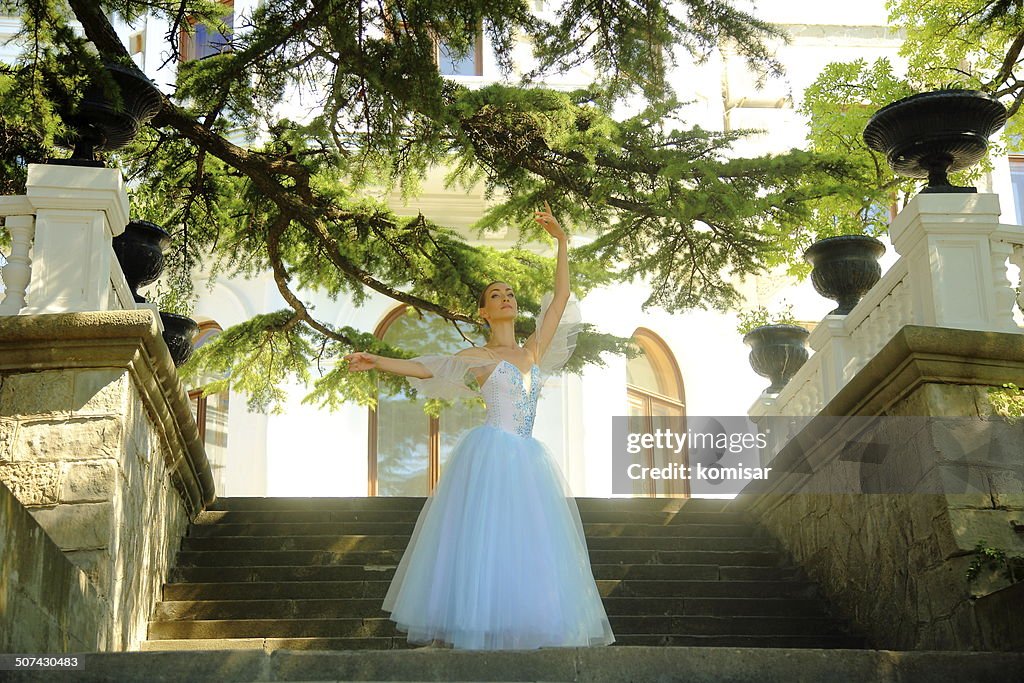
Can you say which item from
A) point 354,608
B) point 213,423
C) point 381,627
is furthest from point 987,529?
point 213,423

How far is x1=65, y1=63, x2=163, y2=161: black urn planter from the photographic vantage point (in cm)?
750

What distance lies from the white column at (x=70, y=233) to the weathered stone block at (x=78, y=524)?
3.64ft

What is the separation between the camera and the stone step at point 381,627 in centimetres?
803

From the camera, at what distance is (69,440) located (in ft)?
22.8

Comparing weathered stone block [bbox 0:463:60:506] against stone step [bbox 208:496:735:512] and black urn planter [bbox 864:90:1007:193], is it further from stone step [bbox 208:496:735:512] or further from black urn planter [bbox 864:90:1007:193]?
black urn planter [bbox 864:90:1007:193]

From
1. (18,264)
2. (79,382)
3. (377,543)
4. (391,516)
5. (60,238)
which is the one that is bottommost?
(377,543)

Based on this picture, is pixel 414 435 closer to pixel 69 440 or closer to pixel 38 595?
pixel 69 440

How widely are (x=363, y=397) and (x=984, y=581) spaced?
248 inches

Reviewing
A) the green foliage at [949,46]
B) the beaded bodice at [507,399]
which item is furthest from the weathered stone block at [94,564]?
the green foliage at [949,46]

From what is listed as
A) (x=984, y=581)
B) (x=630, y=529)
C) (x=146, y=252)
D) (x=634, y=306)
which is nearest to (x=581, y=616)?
(x=984, y=581)

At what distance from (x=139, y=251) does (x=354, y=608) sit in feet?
9.97

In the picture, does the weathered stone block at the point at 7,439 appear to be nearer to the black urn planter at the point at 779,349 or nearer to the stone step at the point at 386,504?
the stone step at the point at 386,504

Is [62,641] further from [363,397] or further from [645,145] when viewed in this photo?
[363,397]

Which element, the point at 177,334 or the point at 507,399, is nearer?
the point at 507,399
